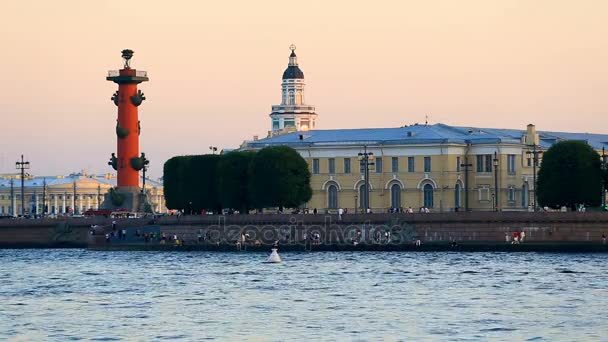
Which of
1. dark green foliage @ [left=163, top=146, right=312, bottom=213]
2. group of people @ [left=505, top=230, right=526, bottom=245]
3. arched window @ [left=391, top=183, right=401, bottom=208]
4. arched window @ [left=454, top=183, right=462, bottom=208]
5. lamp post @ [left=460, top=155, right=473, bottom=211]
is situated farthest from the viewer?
arched window @ [left=391, top=183, right=401, bottom=208]

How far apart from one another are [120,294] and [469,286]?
39.3 ft

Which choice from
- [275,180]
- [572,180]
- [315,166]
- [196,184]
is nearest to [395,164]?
[315,166]

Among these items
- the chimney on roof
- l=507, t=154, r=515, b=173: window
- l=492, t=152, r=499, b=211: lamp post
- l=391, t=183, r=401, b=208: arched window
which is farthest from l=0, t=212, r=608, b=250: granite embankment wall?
the chimney on roof

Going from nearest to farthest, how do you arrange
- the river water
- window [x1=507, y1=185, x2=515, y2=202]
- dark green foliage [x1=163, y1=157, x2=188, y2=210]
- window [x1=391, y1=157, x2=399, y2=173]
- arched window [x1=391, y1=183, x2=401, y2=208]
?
the river water → dark green foliage [x1=163, y1=157, x2=188, y2=210] → window [x1=507, y1=185, x2=515, y2=202] → arched window [x1=391, y1=183, x2=401, y2=208] → window [x1=391, y1=157, x2=399, y2=173]

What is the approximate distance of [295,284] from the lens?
66875 mm

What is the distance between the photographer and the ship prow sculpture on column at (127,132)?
4235 inches

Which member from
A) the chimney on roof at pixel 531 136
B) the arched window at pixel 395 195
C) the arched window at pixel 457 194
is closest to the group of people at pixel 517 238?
the arched window at pixel 457 194

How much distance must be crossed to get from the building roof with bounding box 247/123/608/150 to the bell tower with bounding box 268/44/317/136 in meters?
39.5

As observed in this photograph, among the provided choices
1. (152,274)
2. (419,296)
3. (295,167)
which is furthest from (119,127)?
(419,296)

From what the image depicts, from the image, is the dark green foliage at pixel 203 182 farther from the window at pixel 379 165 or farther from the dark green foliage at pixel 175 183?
the window at pixel 379 165

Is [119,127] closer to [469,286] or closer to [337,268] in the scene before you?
[337,268]

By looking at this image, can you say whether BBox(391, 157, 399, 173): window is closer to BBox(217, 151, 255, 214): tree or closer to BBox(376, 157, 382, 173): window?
BBox(376, 157, 382, 173): window

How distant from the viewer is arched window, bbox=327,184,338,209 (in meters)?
118

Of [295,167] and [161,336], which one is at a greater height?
[295,167]
